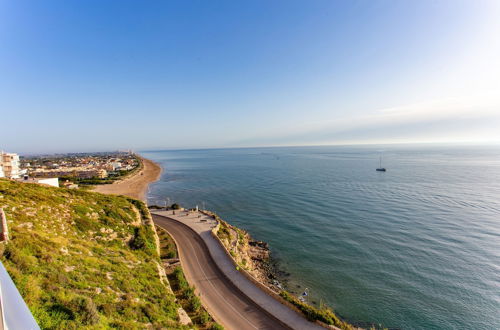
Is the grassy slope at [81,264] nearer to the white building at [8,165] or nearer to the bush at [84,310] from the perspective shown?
the bush at [84,310]

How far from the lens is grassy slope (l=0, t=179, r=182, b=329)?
365 inches

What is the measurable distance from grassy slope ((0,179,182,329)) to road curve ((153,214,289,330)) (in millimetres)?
3819

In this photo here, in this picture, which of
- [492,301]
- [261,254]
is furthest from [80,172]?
[492,301]

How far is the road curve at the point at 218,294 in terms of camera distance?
1577cm

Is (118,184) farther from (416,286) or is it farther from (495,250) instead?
(495,250)

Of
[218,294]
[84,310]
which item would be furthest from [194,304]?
[84,310]

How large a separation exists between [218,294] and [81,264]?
11073 mm

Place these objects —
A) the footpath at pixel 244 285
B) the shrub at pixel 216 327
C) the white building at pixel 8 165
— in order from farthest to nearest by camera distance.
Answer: the white building at pixel 8 165 < the footpath at pixel 244 285 < the shrub at pixel 216 327

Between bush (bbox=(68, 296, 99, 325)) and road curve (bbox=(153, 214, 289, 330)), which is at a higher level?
bush (bbox=(68, 296, 99, 325))

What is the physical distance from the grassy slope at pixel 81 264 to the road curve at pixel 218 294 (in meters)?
3.82

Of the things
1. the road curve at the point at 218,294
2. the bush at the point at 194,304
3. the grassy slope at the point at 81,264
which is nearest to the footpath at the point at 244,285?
the road curve at the point at 218,294

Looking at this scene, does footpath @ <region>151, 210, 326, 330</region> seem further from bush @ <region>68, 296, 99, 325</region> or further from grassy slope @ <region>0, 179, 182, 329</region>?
bush @ <region>68, 296, 99, 325</region>

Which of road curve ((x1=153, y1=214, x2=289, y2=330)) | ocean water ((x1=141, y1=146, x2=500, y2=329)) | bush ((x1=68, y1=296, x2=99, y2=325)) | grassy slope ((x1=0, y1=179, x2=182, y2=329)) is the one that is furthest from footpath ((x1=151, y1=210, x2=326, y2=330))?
bush ((x1=68, y1=296, x2=99, y2=325))

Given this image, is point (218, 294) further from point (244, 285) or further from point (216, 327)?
point (216, 327)
